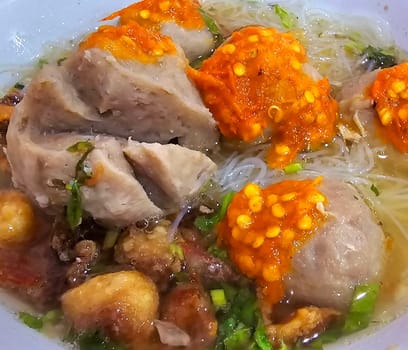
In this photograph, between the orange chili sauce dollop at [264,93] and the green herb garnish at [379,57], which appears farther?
the green herb garnish at [379,57]

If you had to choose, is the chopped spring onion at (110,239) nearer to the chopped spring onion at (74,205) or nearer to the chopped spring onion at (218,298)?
the chopped spring onion at (74,205)

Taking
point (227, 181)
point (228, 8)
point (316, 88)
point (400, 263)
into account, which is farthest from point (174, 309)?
point (228, 8)

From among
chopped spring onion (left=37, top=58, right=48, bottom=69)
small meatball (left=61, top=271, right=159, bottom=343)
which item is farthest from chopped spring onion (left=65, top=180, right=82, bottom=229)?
chopped spring onion (left=37, top=58, right=48, bottom=69)

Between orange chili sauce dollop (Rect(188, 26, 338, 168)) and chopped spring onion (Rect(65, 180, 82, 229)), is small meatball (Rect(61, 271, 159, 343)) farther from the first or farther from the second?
orange chili sauce dollop (Rect(188, 26, 338, 168))

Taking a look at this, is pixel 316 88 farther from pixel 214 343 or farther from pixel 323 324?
pixel 214 343

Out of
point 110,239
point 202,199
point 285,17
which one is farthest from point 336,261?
point 285,17

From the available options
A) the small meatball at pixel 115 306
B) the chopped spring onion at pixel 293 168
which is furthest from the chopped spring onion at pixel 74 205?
the chopped spring onion at pixel 293 168

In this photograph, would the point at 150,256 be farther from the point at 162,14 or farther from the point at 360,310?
the point at 162,14

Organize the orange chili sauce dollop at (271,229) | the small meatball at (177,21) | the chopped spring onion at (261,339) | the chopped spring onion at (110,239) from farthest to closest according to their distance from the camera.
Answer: the small meatball at (177,21)
the chopped spring onion at (110,239)
the orange chili sauce dollop at (271,229)
the chopped spring onion at (261,339)
